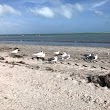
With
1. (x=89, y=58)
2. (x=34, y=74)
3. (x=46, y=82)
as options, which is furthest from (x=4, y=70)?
(x=89, y=58)

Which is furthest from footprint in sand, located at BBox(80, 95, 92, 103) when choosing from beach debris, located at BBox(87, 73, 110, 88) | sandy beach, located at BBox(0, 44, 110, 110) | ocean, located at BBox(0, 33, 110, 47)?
ocean, located at BBox(0, 33, 110, 47)

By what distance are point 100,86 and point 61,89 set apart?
5.80 ft

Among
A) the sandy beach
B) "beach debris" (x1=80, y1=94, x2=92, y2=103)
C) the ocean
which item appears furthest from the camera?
the ocean

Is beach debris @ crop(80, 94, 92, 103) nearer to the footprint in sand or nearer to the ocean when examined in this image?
the footprint in sand

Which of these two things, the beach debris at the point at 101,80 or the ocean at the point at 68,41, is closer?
the beach debris at the point at 101,80

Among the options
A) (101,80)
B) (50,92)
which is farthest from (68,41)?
(50,92)

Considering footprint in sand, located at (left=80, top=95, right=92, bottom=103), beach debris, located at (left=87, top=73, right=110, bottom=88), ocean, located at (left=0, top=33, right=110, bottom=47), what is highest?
beach debris, located at (left=87, top=73, right=110, bottom=88)

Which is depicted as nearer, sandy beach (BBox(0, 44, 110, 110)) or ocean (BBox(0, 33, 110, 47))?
sandy beach (BBox(0, 44, 110, 110))

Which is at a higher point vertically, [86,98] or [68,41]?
[86,98]

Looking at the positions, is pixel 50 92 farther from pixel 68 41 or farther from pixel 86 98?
pixel 68 41

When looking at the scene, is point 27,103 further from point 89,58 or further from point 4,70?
point 89,58

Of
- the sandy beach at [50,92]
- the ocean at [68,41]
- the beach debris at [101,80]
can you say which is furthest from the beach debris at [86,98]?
the ocean at [68,41]

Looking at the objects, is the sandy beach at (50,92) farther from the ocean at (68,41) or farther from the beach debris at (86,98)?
the ocean at (68,41)

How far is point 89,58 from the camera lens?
2080cm
